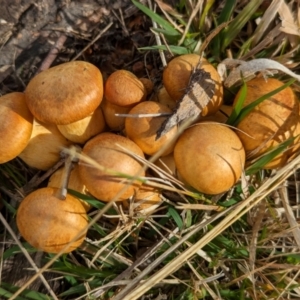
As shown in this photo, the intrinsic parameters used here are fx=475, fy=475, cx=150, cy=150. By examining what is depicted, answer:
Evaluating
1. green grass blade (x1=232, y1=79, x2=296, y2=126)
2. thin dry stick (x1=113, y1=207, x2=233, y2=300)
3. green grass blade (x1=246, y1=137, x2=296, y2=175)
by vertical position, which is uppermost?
green grass blade (x1=232, y1=79, x2=296, y2=126)

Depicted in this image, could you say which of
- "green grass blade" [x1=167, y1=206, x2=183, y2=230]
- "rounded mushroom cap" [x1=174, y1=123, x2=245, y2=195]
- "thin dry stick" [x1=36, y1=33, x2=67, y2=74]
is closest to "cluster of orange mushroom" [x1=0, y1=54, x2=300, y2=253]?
"rounded mushroom cap" [x1=174, y1=123, x2=245, y2=195]

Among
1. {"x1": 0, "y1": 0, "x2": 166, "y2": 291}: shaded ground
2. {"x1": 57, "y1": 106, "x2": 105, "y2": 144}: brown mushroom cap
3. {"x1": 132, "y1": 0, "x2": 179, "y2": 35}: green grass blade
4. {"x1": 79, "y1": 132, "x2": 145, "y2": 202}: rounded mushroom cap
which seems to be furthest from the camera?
{"x1": 0, "y1": 0, "x2": 166, "y2": 291}: shaded ground

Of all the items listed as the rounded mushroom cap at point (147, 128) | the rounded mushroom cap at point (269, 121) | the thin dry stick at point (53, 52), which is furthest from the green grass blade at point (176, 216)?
the thin dry stick at point (53, 52)

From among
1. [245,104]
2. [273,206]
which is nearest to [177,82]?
[245,104]

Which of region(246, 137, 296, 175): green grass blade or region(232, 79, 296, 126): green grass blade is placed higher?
region(232, 79, 296, 126): green grass blade

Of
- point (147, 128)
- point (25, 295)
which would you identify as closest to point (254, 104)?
point (147, 128)

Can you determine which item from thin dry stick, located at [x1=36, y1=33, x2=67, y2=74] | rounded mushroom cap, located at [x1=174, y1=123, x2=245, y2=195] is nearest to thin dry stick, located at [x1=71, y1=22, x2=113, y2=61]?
thin dry stick, located at [x1=36, y1=33, x2=67, y2=74]

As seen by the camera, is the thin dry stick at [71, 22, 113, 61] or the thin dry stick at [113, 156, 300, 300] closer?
the thin dry stick at [113, 156, 300, 300]

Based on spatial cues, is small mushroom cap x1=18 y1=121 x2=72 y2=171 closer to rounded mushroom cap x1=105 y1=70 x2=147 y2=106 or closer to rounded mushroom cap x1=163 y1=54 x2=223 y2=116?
rounded mushroom cap x1=105 y1=70 x2=147 y2=106

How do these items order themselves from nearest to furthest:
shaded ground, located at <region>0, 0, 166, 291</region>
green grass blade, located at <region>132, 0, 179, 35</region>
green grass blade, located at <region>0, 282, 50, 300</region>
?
green grass blade, located at <region>0, 282, 50, 300</region> → green grass blade, located at <region>132, 0, 179, 35</region> → shaded ground, located at <region>0, 0, 166, 291</region>

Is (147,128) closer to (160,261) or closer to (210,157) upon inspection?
(210,157)
